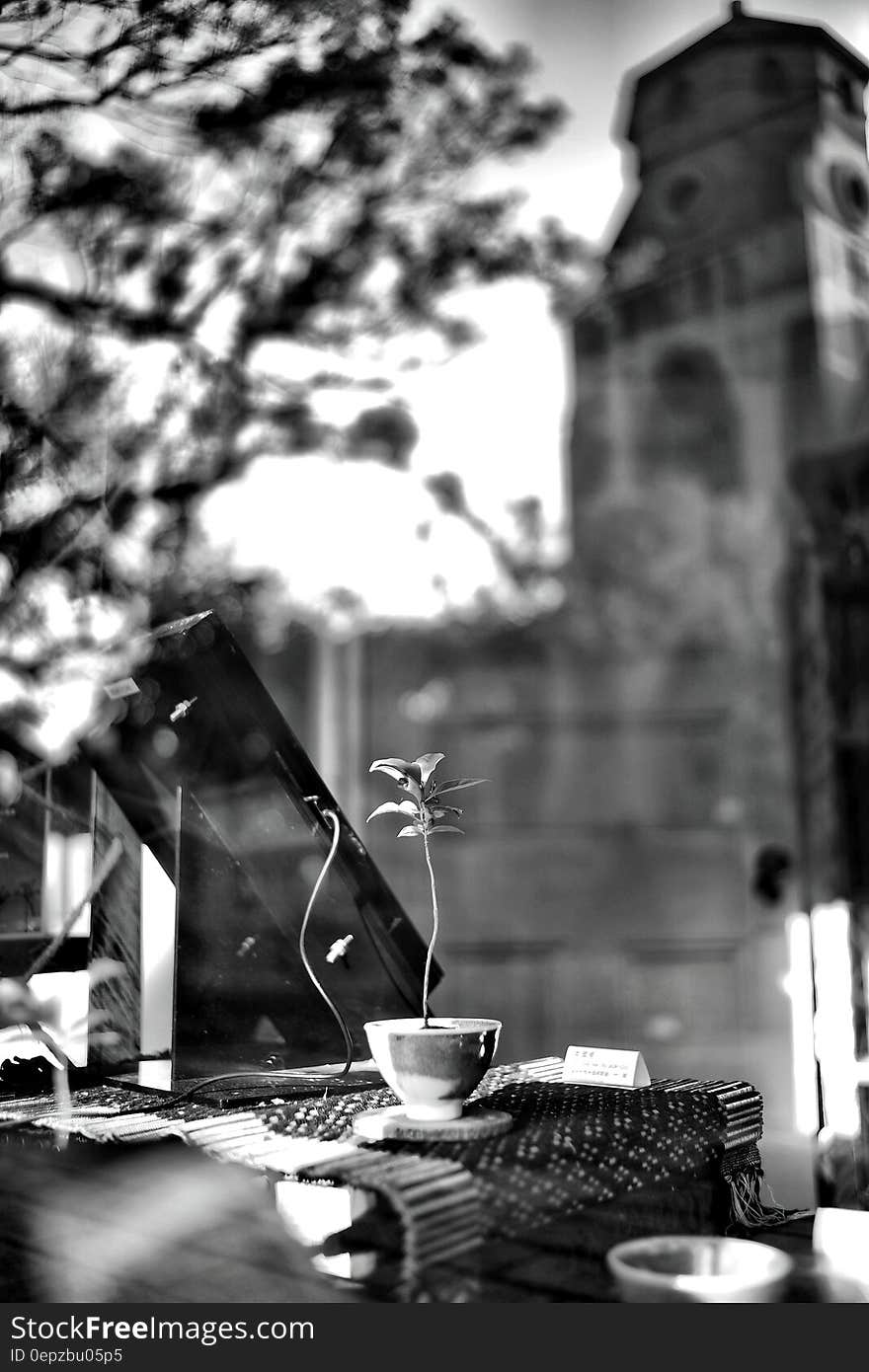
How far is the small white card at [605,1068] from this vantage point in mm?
1245

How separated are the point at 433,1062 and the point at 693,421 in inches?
224

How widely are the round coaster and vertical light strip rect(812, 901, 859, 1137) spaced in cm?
238

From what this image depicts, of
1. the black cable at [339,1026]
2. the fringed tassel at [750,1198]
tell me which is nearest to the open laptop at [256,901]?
the black cable at [339,1026]

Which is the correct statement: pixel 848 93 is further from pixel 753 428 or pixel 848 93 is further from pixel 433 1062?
pixel 753 428

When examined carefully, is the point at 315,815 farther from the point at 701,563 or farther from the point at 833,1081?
the point at 701,563

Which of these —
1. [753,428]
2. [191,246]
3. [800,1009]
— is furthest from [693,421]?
[191,246]

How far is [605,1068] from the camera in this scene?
4.17 ft

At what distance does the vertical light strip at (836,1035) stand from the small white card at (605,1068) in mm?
2077

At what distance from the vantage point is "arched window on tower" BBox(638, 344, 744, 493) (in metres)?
6.08

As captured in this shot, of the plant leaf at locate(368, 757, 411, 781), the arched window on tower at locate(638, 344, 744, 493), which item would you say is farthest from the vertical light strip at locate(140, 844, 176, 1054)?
the arched window on tower at locate(638, 344, 744, 493)

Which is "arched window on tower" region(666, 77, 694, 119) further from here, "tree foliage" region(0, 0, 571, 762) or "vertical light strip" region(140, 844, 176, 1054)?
"vertical light strip" region(140, 844, 176, 1054)

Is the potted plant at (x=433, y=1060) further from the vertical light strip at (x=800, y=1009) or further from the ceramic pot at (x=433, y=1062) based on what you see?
the vertical light strip at (x=800, y=1009)

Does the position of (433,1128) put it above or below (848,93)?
below

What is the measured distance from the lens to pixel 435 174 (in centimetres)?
406
